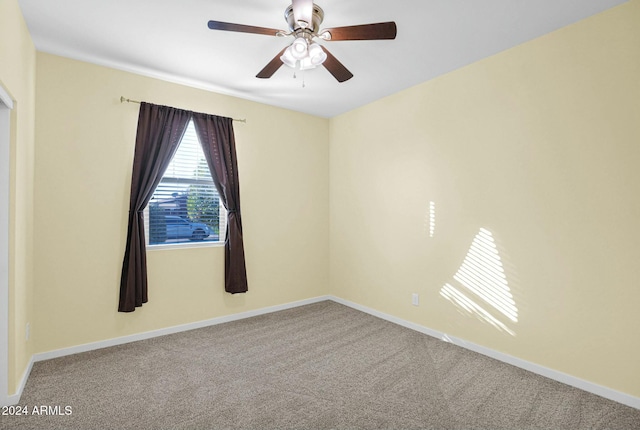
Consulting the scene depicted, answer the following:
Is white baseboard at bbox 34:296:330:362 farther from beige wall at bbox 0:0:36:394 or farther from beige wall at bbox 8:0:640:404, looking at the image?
beige wall at bbox 0:0:36:394

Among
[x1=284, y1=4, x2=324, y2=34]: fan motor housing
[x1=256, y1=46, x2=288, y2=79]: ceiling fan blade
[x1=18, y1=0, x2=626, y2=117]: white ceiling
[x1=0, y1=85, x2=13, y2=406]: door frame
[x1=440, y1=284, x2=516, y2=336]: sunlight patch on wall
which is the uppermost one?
[x1=18, y1=0, x2=626, y2=117]: white ceiling

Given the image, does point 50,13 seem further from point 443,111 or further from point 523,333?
point 523,333

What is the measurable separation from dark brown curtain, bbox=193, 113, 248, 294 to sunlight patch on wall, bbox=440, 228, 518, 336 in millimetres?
2381

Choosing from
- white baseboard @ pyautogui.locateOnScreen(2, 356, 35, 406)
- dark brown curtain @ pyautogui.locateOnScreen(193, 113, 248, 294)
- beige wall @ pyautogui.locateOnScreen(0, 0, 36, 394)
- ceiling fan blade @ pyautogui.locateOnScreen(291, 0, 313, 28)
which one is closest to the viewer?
ceiling fan blade @ pyautogui.locateOnScreen(291, 0, 313, 28)

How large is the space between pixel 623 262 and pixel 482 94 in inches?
68.6

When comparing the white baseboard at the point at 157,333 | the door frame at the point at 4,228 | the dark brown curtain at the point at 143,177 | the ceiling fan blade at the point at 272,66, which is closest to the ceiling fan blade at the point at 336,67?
the ceiling fan blade at the point at 272,66

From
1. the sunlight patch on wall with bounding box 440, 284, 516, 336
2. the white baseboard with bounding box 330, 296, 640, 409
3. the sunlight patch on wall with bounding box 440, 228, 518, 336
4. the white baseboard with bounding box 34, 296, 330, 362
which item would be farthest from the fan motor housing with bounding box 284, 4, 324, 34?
the white baseboard with bounding box 34, 296, 330, 362

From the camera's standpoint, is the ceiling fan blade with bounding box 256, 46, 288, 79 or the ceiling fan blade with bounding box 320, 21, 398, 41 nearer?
the ceiling fan blade with bounding box 320, 21, 398, 41

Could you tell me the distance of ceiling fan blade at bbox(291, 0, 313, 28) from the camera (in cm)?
183

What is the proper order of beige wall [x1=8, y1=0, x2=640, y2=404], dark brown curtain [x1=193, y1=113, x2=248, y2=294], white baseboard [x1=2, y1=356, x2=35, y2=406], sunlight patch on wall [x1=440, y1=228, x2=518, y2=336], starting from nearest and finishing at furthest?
white baseboard [x1=2, y1=356, x2=35, y2=406] < beige wall [x1=8, y1=0, x2=640, y2=404] < sunlight patch on wall [x1=440, y1=228, x2=518, y2=336] < dark brown curtain [x1=193, y1=113, x2=248, y2=294]

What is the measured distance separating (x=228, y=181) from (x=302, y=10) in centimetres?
229

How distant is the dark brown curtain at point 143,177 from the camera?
3119 mm

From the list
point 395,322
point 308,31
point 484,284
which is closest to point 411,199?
point 484,284

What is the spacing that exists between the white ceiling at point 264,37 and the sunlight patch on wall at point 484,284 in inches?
66.2
